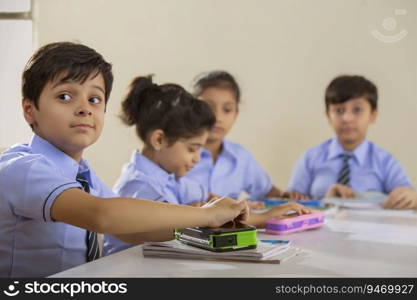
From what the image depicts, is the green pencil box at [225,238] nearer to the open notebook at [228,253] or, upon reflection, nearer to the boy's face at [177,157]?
the open notebook at [228,253]

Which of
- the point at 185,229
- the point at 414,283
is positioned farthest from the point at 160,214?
the point at 414,283

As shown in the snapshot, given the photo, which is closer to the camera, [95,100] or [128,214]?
[128,214]

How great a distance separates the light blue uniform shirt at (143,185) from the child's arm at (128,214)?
41cm

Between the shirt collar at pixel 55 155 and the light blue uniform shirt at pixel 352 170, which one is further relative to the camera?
the light blue uniform shirt at pixel 352 170

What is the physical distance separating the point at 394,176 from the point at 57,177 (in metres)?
1.46

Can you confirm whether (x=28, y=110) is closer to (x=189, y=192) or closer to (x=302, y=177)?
Answer: (x=189, y=192)

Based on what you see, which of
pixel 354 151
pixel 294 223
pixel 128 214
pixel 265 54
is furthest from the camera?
pixel 265 54

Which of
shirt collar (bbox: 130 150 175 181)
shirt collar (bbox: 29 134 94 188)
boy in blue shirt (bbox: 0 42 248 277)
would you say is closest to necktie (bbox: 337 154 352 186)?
shirt collar (bbox: 130 150 175 181)

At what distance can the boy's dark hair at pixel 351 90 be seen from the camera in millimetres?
2295

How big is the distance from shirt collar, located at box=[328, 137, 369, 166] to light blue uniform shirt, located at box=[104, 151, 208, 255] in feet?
2.75

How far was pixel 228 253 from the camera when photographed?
0.89 meters

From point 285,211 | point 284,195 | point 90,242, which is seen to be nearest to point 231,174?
point 284,195

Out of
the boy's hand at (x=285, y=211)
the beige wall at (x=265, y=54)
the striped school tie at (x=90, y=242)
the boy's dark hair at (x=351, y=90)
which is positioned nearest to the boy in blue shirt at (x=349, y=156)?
the boy's dark hair at (x=351, y=90)

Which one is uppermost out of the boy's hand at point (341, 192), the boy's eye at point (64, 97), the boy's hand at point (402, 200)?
the boy's eye at point (64, 97)
